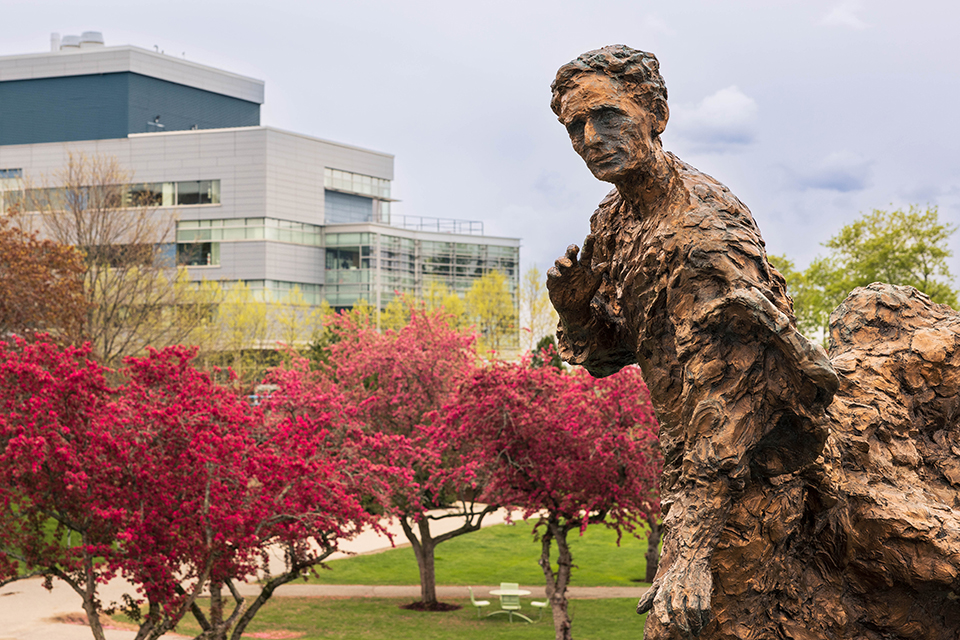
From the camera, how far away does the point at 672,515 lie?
124 inches

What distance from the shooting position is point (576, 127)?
3.28 meters

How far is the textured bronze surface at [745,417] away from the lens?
9.98 ft

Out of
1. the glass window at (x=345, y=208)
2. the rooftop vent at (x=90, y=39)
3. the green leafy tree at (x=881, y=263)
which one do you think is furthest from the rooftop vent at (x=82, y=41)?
the green leafy tree at (x=881, y=263)

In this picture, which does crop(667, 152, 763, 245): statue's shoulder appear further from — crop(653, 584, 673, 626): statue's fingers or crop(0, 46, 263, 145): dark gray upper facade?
crop(0, 46, 263, 145): dark gray upper facade

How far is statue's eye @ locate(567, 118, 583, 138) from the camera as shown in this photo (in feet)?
10.7

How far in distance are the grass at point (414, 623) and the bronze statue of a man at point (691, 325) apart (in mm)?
12163

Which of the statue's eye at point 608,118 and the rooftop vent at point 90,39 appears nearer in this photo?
the statue's eye at point 608,118

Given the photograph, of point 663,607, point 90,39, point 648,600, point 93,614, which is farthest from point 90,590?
point 90,39

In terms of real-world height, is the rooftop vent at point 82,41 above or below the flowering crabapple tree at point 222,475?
above

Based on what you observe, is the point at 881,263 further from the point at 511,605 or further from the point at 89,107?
the point at 89,107

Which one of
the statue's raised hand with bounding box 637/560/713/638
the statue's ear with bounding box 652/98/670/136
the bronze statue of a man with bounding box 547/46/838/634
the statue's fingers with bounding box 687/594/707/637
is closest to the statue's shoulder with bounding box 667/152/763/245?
the bronze statue of a man with bounding box 547/46/838/634

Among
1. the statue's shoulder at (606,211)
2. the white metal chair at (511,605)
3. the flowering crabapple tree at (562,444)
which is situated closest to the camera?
the statue's shoulder at (606,211)

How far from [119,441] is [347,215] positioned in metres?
51.9

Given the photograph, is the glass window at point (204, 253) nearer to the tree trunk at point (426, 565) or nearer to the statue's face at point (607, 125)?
the tree trunk at point (426, 565)
